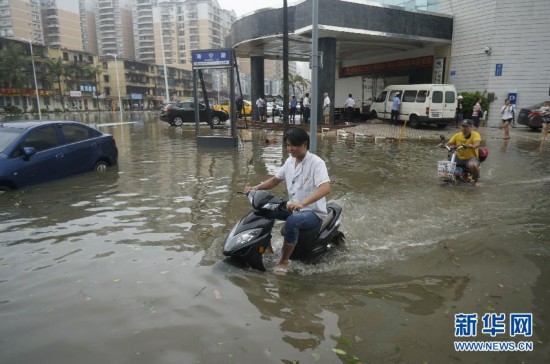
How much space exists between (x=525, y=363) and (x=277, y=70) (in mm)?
142232

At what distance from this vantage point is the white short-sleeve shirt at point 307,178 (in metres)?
4.10

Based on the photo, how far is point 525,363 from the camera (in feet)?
9.07

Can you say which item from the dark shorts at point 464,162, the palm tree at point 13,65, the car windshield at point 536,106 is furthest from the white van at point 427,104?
the palm tree at point 13,65

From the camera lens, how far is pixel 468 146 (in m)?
7.98

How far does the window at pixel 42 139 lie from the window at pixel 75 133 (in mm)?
312

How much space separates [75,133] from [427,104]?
1690 centimetres

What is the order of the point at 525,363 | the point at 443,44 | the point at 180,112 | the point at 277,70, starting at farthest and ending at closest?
Result: the point at 277,70
the point at 180,112
the point at 443,44
the point at 525,363

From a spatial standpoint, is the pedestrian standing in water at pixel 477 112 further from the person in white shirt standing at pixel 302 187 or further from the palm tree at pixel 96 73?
the palm tree at pixel 96 73

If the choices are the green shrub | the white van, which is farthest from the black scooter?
the green shrub

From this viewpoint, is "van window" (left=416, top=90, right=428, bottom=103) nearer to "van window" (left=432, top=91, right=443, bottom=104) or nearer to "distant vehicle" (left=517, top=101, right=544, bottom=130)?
"van window" (left=432, top=91, right=443, bottom=104)

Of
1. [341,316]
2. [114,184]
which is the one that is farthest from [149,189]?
[341,316]

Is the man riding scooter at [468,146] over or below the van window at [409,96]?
below

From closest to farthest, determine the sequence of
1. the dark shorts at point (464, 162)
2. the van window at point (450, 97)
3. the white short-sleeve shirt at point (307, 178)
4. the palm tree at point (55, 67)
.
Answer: the white short-sleeve shirt at point (307, 178) < the dark shorts at point (464, 162) < the van window at point (450, 97) < the palm tree at point (55, 67)

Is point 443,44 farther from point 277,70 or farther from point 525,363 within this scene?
point 277,70
